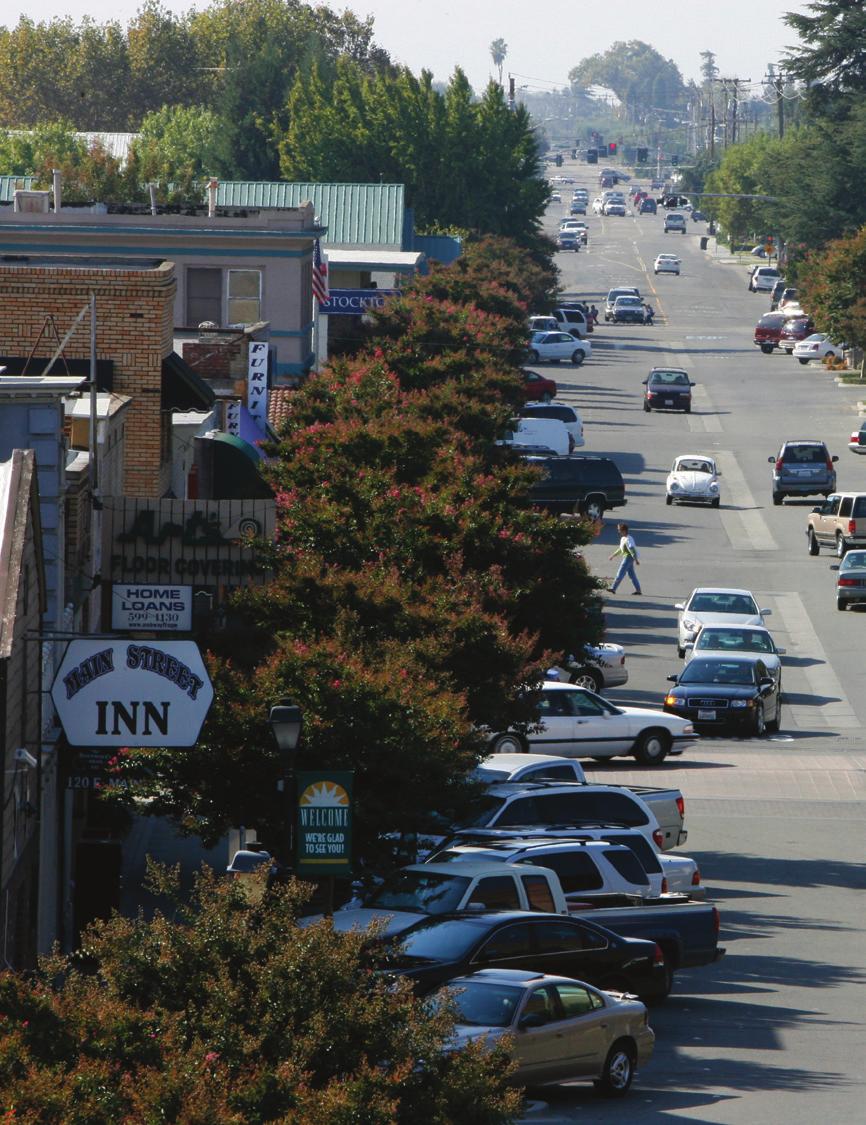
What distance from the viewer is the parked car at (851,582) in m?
48.1

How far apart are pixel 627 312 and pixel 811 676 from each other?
8274 centimetres

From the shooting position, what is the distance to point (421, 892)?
1895 cm

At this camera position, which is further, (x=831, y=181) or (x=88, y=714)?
(x=831, y=181)

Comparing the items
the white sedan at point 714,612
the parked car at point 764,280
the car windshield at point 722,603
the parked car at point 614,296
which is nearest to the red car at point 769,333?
the parked car at point 614,296

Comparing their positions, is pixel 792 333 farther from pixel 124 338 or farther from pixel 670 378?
pixel 124 338

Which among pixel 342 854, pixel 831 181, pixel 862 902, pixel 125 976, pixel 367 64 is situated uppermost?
pixel 367 64

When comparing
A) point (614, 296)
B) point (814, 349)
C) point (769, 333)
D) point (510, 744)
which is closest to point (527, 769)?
point (510, 744)

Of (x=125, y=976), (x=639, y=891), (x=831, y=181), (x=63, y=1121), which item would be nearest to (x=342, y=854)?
(x=639, y=891)

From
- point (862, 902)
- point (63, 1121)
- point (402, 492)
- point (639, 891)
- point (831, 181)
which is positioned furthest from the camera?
point (831, 181)

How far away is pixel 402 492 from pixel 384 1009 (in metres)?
17.5

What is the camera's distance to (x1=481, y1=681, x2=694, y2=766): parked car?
33.4m

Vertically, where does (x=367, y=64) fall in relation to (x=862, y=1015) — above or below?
above

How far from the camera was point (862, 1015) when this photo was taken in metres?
20.0

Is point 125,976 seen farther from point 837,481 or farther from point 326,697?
point 837,481
